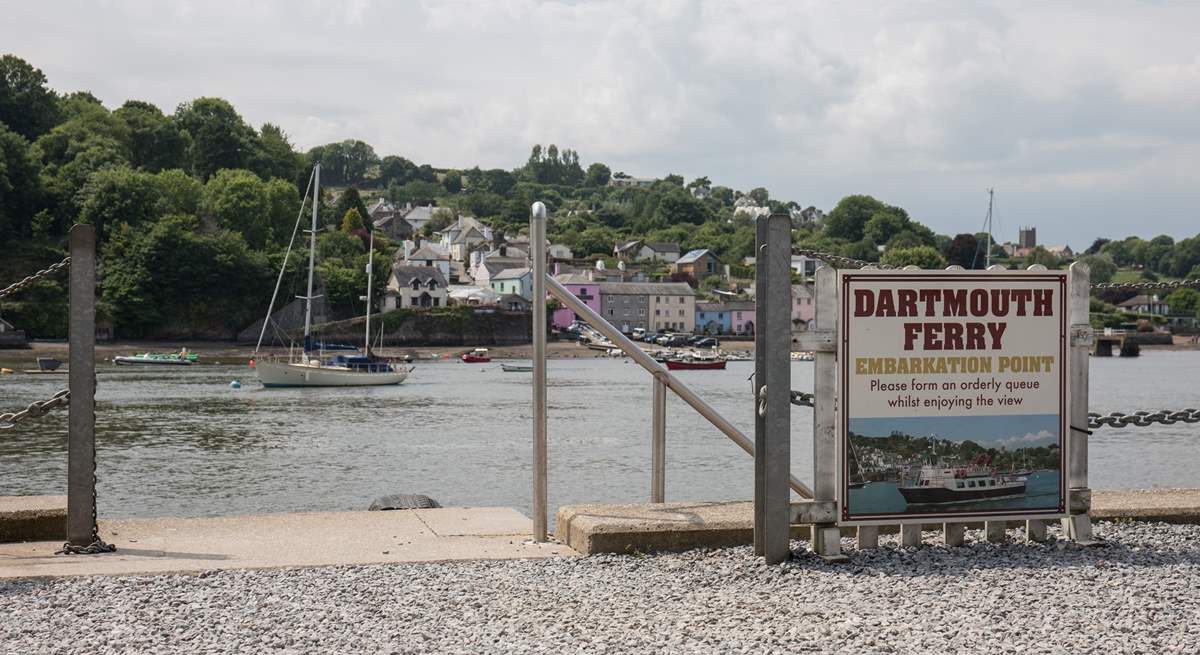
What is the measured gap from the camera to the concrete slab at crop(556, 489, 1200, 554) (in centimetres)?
770

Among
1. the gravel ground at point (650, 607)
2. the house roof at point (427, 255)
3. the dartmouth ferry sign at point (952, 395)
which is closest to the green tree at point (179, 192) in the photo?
the house roof at point (427, 255)

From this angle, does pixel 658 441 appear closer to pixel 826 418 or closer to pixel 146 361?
pixel 826 418

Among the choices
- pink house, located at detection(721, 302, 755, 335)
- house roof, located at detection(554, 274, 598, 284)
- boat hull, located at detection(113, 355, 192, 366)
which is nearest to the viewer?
boat hull, located at detection(113, 355, 192, 366)

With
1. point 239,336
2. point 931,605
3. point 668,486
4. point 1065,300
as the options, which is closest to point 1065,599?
point 931,605

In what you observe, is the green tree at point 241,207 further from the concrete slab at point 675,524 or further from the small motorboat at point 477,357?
the concrete slab at point 675,524

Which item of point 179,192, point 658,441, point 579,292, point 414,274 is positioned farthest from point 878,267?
point 579,292

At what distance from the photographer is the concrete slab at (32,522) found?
7926mm

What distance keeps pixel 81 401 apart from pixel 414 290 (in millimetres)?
152881

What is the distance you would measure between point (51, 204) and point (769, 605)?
494 ft

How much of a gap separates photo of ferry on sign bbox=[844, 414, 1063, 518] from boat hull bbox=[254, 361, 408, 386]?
7931 centimetres

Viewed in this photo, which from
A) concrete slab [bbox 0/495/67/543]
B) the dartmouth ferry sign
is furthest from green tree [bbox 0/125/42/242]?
the dartmouth ferry sign

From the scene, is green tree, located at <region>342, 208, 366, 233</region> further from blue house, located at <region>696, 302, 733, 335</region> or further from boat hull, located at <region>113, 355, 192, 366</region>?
boat hull, located at <region>113, 355, 192, 366</region>

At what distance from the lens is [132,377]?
91250 millimetres

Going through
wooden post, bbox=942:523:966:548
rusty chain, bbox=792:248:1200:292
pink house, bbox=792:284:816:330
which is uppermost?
pink house, bbox=792:284:816:330
